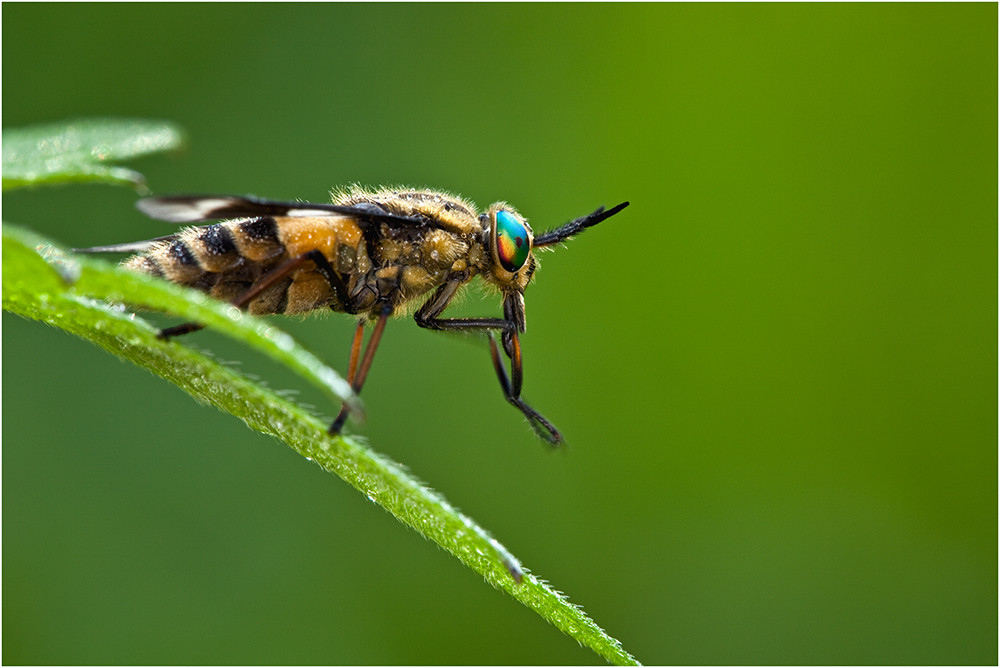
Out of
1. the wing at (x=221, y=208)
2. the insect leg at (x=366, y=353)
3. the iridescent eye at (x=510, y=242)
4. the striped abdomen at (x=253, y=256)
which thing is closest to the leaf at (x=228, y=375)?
the wing at (x=221, y=208)

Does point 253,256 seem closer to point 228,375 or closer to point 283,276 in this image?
point 283,276

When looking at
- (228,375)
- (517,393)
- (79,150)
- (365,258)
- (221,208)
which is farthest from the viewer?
(517,393)

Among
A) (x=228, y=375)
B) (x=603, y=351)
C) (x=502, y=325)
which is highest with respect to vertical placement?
(x=603, y=351)

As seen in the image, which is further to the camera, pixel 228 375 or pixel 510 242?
pixel 510 242

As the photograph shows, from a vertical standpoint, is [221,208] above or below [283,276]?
below

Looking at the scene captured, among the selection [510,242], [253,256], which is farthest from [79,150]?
[510,242]

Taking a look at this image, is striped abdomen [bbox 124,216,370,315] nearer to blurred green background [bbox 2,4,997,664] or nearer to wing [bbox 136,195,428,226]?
wing [bbox 136,195,428,226]

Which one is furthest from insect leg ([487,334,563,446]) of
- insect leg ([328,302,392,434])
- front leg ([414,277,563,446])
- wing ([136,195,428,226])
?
wing ([136,195,428,226])
